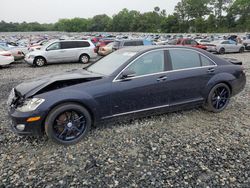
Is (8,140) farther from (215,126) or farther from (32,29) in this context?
(32,29)

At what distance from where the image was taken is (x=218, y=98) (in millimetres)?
4551

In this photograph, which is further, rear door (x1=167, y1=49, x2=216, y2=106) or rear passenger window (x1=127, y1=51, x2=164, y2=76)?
rear door (x1=167, y1=49, x2=216, y2=106)

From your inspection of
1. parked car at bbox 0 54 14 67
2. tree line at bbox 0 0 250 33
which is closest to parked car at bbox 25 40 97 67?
parked car at bbox 0 54 14 67

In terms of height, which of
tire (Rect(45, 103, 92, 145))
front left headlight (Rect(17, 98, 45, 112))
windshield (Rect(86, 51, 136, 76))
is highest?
windshield (Rect(86, 51, 136, 76))

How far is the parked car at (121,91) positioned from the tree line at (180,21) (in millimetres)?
79499

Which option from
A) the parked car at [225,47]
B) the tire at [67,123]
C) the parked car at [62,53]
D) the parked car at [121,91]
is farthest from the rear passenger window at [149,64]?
the parked car at [225,47]

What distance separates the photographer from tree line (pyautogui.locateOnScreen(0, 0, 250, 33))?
81900 millimetres

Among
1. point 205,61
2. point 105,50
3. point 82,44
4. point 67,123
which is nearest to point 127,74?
point 67,123

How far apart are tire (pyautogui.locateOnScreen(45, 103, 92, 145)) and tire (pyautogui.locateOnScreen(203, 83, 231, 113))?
2576mm

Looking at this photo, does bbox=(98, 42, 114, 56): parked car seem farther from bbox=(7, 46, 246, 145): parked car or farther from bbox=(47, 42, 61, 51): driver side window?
bbox=(7, 46, 246, 145): parked car

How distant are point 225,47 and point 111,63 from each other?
1820 centimetres

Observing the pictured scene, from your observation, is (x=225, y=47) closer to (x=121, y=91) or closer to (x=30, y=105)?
(x=121, y=91)

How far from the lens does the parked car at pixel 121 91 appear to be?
316 cm

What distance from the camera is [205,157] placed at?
3.01 meters
